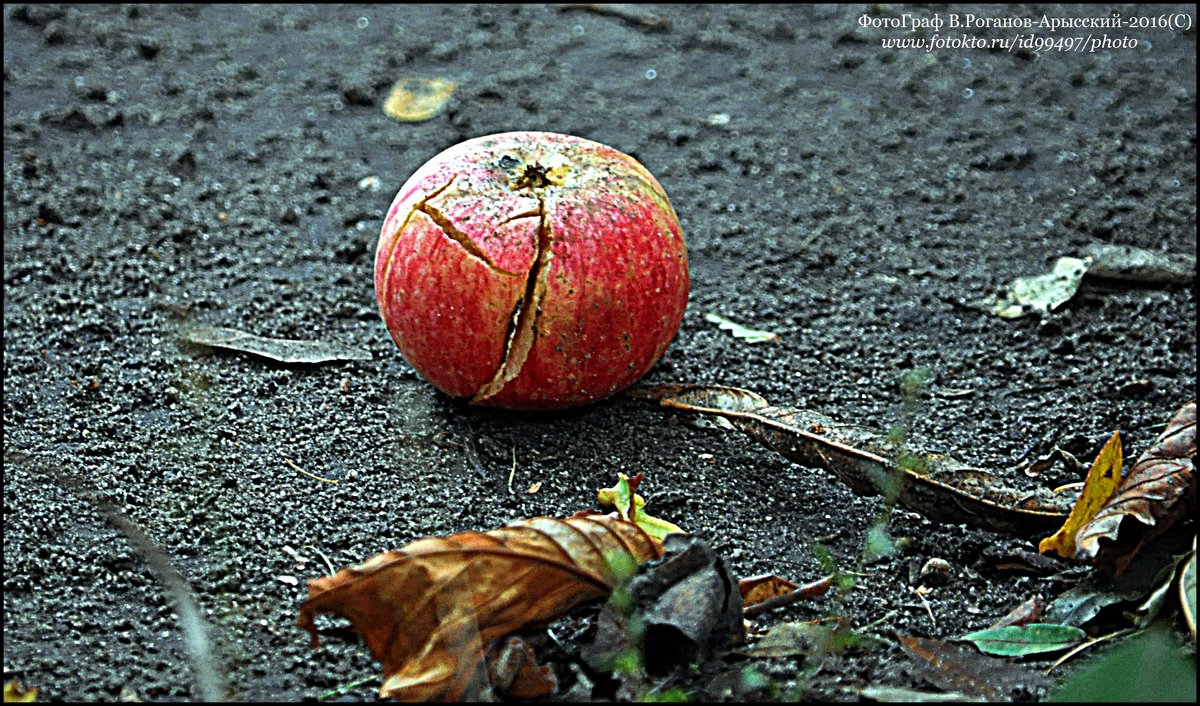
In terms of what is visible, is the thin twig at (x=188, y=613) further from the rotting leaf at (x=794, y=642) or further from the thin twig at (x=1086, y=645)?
the thin twig at (x=1086, y=645)

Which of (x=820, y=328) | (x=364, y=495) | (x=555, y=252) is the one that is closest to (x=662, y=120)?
(x=820, y=328)

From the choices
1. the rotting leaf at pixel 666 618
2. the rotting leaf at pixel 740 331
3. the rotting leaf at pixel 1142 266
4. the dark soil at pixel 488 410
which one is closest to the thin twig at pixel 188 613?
the dark soil at pixel 488 410

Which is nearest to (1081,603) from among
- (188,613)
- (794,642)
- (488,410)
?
(794,642)

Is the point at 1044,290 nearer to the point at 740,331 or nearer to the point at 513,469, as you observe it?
the point at 740,331

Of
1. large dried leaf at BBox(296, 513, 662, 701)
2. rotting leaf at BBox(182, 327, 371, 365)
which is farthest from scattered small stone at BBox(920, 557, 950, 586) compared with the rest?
rotting leaf at BBox(182, 327, 371, 365)

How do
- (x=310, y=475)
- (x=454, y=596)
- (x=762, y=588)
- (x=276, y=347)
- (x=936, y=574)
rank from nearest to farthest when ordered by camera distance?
(x=454, y=596), (x=762, y=588), (x=936, y=574), (x=310, y=475), (x=276, y=347)

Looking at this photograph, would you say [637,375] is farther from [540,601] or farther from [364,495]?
[540,601]
